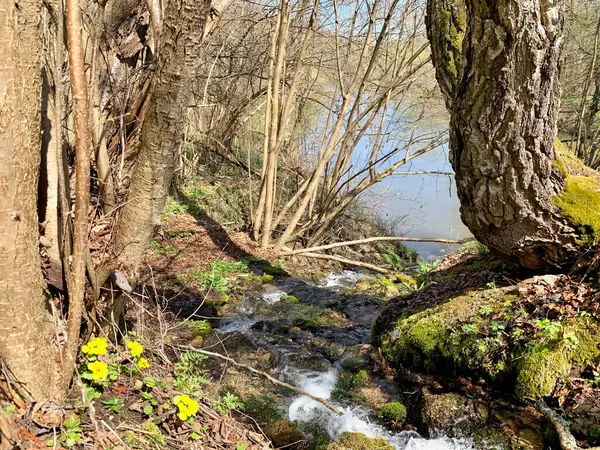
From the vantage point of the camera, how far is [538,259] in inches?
151

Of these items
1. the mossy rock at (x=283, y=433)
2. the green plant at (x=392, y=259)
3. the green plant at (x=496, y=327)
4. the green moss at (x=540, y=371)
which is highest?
the green plant at (x=496, y=327)

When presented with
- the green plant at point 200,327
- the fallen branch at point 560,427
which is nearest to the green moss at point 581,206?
the fallen branch at point 560,427

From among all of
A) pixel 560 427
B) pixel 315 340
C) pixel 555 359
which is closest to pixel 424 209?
pixel 315 340

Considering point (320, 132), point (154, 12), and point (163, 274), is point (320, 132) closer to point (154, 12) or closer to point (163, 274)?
point (163, 274)

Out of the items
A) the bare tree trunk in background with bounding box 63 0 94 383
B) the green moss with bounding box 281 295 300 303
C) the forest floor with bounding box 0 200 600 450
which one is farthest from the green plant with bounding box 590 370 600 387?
the green moss with bounding box 281 295 300 303

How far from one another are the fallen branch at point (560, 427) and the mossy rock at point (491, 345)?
4.1 inches

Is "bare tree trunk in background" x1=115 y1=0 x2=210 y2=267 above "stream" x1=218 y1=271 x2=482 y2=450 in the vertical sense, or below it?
above

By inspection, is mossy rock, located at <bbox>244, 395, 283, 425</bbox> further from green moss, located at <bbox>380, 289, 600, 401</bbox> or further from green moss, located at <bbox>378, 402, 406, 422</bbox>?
green moss, located at <bbox>380, 289, 600, 401</bbox>

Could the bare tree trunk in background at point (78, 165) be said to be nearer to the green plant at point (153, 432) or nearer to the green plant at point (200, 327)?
the green plant at point (153, 432)

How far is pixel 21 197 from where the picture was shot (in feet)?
5.50

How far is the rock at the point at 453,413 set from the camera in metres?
3.21

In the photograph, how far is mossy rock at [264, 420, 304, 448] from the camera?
3260mm

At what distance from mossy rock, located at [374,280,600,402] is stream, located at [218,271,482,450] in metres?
0.59

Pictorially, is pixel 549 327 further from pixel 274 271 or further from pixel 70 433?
pixel 274 271
